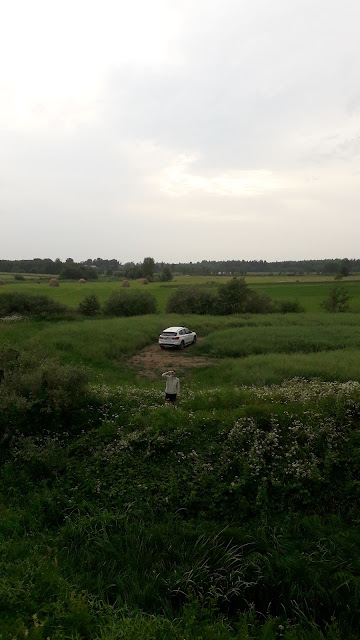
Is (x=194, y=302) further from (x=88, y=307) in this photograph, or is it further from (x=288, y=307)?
(x=88, y=307)

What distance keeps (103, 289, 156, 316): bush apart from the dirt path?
16.8 meters

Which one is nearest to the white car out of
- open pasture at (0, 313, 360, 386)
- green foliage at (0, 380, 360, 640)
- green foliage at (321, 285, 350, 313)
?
open pasture at (0, 313, 360, 386)

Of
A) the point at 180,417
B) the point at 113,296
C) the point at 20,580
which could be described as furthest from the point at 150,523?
the point at 113,296

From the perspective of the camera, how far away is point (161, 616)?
192 inches

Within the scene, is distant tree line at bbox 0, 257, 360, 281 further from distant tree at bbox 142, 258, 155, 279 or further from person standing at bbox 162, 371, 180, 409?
person standing at bbox 162, 371, 180, 409

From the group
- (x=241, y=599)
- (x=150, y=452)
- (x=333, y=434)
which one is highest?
(x=333, y=434)

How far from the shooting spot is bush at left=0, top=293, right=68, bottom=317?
34.3 m

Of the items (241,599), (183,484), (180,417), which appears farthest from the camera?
(180,417)

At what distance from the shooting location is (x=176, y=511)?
7.34 m

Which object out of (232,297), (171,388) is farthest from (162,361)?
(232,297)

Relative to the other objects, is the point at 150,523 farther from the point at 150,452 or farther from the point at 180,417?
the point at 180,417

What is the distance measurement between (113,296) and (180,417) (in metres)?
31.8

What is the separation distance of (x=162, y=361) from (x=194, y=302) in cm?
2193

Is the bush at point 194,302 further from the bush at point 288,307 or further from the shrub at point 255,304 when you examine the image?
the bush at point 288,307
